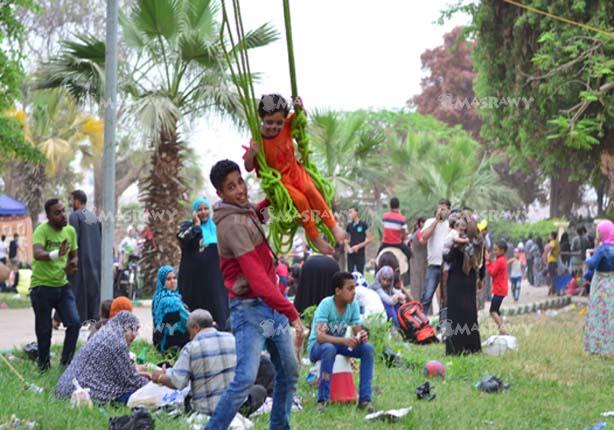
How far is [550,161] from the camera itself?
71.1 feet

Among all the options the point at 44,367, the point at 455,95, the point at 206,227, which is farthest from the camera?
the point at 455,95

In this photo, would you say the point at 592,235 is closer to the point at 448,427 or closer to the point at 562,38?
the point at 562,38

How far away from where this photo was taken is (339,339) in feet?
27.3

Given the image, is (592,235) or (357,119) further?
(357,119)

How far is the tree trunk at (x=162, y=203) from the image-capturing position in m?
20.1

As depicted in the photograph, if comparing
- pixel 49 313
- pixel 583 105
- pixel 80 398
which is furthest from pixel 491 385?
pixel 583 105

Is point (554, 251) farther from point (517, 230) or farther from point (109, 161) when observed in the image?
point (517, 230)

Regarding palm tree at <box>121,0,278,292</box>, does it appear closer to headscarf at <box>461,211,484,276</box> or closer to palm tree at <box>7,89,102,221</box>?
headscarf at <box>461,211,484,276</box>

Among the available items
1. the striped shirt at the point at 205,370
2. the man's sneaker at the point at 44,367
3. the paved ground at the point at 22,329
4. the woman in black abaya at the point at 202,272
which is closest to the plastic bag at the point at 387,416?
the striped shirt at the point at 205,370

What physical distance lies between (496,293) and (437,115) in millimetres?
44501

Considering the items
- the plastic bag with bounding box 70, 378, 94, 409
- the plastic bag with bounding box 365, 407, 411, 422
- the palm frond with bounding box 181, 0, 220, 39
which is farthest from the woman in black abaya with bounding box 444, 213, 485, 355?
the palm frond with bounding box 181, 0, 220, 39

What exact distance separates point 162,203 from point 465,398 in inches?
478

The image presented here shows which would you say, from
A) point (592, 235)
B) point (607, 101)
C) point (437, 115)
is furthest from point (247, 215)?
point (437, 115)

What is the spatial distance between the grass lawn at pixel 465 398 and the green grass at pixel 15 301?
8.01m
